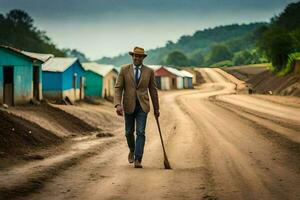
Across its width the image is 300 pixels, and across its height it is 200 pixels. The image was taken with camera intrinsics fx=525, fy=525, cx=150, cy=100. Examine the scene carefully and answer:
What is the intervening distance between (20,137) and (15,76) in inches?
542

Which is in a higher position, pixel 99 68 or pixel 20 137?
pixel 99 68

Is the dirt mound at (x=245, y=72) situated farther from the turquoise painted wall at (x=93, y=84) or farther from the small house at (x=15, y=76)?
the small house at (x=15, y=76)

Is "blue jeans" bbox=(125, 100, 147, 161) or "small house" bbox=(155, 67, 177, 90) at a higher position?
"small house" bbox=(155, 67, 177, 90)

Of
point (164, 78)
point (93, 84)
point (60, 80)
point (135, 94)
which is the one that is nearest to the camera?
point (135, 94)

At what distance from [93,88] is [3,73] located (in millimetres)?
18842

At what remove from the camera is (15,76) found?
25.9 metres

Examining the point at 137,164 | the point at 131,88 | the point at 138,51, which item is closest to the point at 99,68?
the point at 131,88

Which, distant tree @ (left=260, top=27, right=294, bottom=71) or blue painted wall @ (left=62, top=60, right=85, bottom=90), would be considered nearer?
blue painted wall @ (left=62, top=60, right=85, bottom=90)

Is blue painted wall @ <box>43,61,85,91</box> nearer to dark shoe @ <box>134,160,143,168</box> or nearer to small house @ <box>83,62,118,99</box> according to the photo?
small house @ <box>83,62,118,99</box>

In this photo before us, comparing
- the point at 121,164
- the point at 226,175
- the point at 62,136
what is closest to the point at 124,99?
the point at 121,164

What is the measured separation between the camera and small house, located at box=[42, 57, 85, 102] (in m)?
33.6

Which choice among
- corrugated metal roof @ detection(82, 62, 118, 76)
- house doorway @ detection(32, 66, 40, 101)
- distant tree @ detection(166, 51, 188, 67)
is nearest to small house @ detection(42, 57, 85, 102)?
house doorway @ detection(32, 66, 40, 101)

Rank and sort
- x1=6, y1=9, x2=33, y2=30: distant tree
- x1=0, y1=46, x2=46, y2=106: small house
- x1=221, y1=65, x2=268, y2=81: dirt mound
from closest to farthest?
x1=0, y1=46, x2=46, y2=106: small house
x1=221, y1=65, x2=268, y2=81: dirt mound
x1=6, y1=9, x2=33, y2=30: distant tree

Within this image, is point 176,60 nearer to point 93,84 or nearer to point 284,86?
point 284,86
